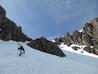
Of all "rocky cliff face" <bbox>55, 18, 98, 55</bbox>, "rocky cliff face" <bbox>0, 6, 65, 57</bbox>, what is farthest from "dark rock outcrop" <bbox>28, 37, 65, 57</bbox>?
"rocky cliff face" <bbox>55, 18, 98, 55</bbox>

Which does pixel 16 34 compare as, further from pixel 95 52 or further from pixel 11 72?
pixel 11 72

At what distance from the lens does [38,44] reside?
59750 mm

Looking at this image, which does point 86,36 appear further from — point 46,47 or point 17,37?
point 46,47

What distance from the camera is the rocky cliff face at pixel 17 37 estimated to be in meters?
59.3

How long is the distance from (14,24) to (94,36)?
187 ft

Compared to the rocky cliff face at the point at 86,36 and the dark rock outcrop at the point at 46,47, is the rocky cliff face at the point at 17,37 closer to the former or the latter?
the dark rock outcrop at the point at 46,47

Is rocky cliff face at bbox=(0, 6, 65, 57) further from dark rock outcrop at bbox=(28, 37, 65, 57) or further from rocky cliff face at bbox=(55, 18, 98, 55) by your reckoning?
rocky cliff face at bbox=(55, 18, 98, 55)

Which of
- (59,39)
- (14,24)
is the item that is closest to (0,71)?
(14,24)

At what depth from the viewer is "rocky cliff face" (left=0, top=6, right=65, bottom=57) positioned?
59.3m

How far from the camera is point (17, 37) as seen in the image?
7300cm

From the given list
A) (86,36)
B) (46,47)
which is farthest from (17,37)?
(86,36)

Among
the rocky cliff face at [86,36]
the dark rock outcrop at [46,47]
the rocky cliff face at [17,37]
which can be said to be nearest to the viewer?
the dark rock outcrop at [46,47]

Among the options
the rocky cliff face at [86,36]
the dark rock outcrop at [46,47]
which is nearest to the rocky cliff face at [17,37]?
the dark rock outcrop at [46,47]

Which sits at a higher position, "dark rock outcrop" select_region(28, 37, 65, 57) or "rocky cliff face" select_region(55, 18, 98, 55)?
"rocky cliff face" select_region(55, 18, 98, 55)
